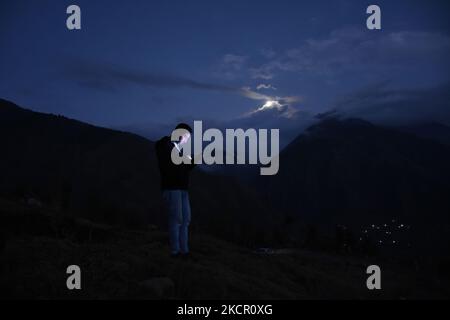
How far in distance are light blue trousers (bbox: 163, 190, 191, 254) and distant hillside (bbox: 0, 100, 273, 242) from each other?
69.7 metres

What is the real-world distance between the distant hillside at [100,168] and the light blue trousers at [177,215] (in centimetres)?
6969

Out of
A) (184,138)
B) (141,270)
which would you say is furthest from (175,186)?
(141,270)

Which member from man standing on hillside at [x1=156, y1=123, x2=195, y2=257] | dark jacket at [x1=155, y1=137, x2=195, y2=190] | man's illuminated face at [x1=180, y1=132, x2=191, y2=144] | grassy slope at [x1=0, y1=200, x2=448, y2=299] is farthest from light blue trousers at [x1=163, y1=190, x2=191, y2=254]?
man's illuminated face at [x1=180, y1=132, x2=191, y2=144]

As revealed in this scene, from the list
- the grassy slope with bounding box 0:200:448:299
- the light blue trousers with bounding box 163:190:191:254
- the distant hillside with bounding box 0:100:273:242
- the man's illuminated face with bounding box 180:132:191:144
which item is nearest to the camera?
the grassy slope with bounding box 0:200:448:299

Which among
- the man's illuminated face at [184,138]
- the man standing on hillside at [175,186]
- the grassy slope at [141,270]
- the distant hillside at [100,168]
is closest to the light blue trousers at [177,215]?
the man standing on hillside at [175,186]

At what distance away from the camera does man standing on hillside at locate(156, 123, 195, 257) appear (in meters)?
7.51

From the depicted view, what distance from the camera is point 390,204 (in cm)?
17675

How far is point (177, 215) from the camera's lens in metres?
7.49

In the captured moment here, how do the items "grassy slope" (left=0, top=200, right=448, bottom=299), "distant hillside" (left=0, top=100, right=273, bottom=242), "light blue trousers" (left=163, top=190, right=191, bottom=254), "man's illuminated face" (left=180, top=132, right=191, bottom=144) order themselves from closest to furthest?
"grassy slope" (left=0, top=200, right=448, bottom=299), "light blue trousers" (left=163, top=190, right=191, bottom=254), "man's illuminated face" (left=180, top=132, right=191, bottom=144), "distant hillside" (left=0, top=100, right=273, bottom=242)

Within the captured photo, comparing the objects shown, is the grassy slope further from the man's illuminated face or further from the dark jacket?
the man's illuminated face

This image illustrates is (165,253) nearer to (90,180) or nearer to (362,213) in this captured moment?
(90,180)

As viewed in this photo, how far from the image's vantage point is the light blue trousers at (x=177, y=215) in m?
7.50
